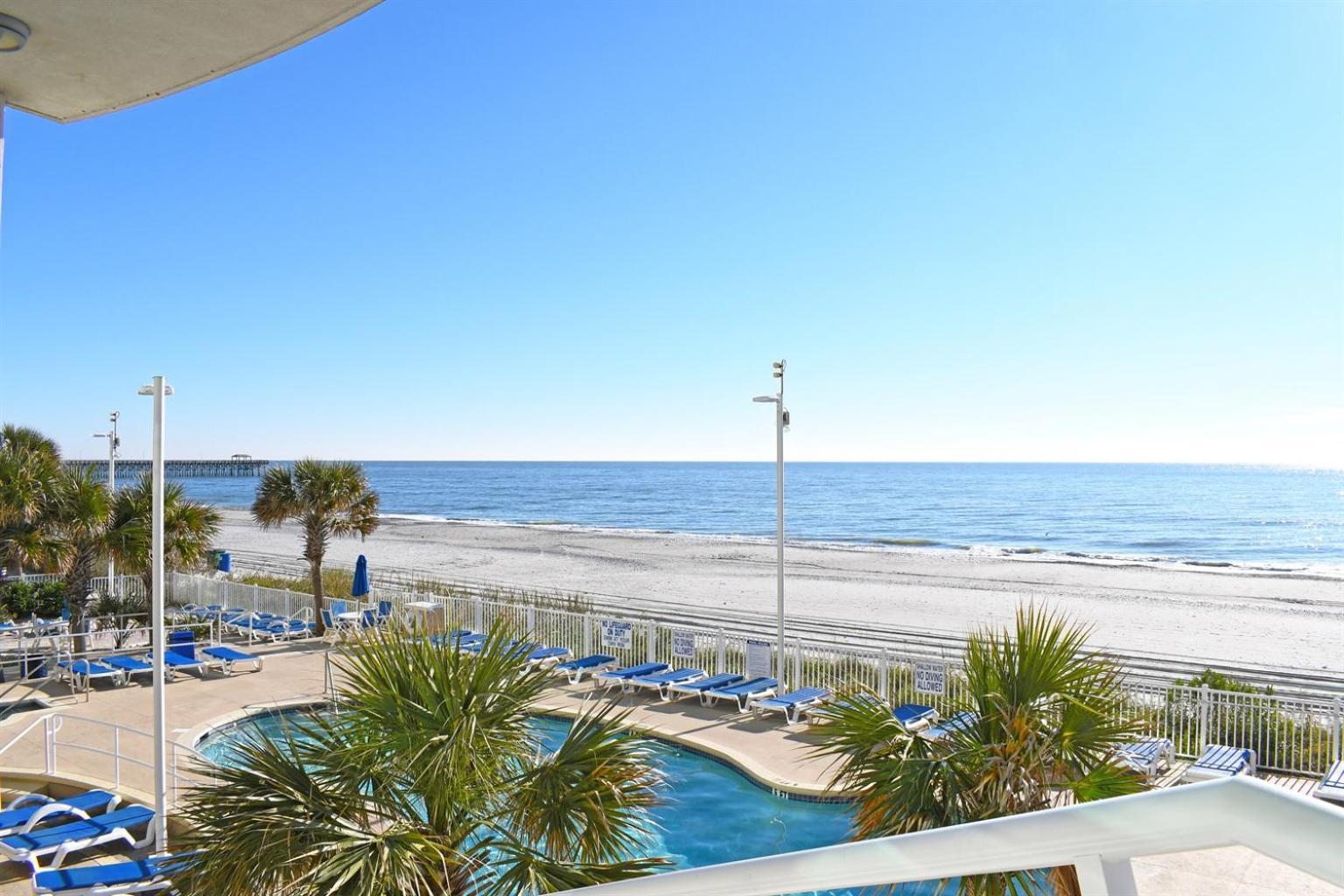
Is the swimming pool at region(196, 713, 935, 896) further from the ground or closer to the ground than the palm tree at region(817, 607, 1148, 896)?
closer to the ground

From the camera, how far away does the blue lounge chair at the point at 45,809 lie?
8320 mm

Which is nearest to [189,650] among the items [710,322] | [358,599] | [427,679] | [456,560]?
[358,599]

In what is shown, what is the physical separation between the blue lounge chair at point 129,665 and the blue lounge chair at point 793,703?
999cm

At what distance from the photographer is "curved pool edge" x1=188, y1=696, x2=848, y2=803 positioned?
10.3m

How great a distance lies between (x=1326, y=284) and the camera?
45.5 meters

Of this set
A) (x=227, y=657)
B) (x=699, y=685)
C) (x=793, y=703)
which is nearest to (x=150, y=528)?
(x=227, y=657)

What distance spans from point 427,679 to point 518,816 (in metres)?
0.85

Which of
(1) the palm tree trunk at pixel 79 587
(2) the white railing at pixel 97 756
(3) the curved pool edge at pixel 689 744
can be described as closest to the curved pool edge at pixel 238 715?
(3) the curved pool edge at pixel 689 744

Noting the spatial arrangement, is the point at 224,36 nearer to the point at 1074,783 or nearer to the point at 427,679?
the point at 427,679

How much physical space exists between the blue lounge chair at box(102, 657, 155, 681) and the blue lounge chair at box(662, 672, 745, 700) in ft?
28.0

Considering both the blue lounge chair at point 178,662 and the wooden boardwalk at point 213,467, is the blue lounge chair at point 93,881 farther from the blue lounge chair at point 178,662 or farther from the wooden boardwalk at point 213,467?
the wooden boardwalk at point 213,467

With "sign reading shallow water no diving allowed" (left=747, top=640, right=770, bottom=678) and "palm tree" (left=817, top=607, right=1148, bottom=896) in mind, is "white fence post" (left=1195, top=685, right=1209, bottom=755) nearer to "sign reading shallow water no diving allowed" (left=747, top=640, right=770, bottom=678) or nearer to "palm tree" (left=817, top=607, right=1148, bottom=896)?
"sign reading shallow water no diving allowed" (left=747, top=640, right=770, bottom=678)

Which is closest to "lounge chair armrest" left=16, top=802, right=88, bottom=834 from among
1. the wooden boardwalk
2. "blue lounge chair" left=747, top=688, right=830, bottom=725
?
"blue lounge chair" left=747, top=688, right=830, bottom=725

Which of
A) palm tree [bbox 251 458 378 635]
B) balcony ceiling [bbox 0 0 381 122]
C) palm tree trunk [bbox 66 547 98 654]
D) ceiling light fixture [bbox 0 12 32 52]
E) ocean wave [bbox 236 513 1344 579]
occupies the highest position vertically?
balcony ceiling [bbox 0 0 381 122]
